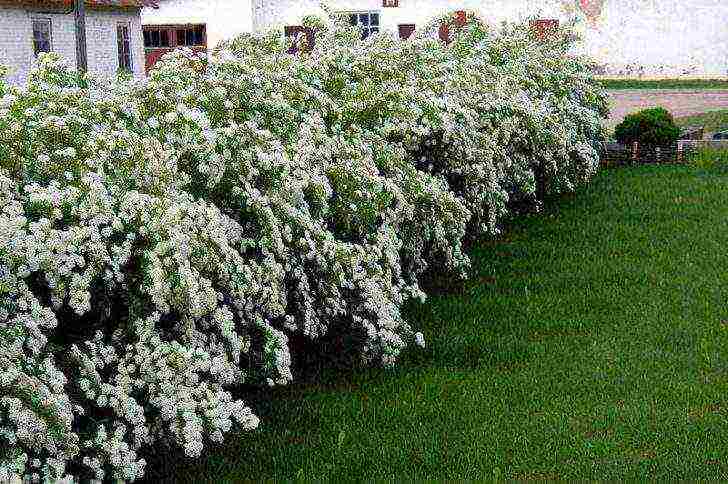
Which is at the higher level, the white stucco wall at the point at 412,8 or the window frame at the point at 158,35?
the white stucco wall at the point at 412,8

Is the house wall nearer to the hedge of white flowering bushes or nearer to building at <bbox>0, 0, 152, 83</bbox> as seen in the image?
building at <bbox>0, 0, 152, 83</bbox>

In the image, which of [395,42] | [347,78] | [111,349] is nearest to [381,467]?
[111,349]

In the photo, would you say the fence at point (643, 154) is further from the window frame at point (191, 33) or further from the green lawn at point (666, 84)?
the window frame at point (191, 33)

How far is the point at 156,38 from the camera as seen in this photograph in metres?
32.7

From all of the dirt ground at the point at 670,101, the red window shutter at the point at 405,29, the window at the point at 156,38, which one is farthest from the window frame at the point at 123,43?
the red window shutter at the point at 405,29

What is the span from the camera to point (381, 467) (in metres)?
4.59

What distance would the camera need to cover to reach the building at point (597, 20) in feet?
107

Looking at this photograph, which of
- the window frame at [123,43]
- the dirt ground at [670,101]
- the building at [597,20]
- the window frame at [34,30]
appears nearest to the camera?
the window frame at [34,30]

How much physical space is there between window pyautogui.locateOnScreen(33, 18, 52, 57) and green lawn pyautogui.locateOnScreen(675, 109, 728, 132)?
12.0m

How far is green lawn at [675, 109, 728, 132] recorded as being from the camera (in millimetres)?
20598

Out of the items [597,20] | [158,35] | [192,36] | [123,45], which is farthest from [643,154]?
[158,35]

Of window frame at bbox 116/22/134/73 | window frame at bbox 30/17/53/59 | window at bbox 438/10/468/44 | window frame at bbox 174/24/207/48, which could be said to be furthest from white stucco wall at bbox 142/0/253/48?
window frame at bbox 30/17/53/59

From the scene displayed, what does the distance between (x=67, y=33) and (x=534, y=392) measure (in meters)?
18.0

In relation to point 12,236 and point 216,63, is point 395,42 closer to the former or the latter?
point 216,63
